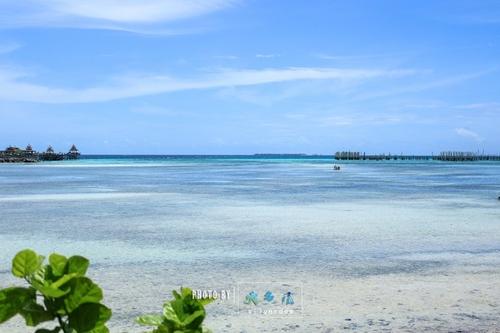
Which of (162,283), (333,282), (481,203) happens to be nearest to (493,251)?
(333,282)

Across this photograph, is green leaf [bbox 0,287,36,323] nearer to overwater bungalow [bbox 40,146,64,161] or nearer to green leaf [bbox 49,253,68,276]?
green leaf [bbox 49,253,68,276]

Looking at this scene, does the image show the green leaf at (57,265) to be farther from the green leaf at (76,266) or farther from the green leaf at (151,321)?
the green leaf at (151,321)

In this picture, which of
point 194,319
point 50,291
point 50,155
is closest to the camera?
point 50,291

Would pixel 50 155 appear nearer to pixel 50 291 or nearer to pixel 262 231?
pixel 262 231

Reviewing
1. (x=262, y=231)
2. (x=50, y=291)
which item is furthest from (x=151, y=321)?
(x=262, y=231)

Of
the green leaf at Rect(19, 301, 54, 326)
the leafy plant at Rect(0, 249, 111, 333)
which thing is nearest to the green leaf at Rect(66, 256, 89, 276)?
the leafy plant at Rect(0, 249, 111, 333)

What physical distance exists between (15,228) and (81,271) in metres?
16.4

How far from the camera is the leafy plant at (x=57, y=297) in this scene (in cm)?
125

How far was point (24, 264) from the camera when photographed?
1256mm

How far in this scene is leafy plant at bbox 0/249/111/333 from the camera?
1.25 metres

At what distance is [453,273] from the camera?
1015 cm

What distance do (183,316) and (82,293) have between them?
286mm

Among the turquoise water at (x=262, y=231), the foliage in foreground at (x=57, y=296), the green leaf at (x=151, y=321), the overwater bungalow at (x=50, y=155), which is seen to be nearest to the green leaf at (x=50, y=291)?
the foliage in foreground at (x=57, y=296)

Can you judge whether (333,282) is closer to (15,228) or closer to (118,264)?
(118,264)
